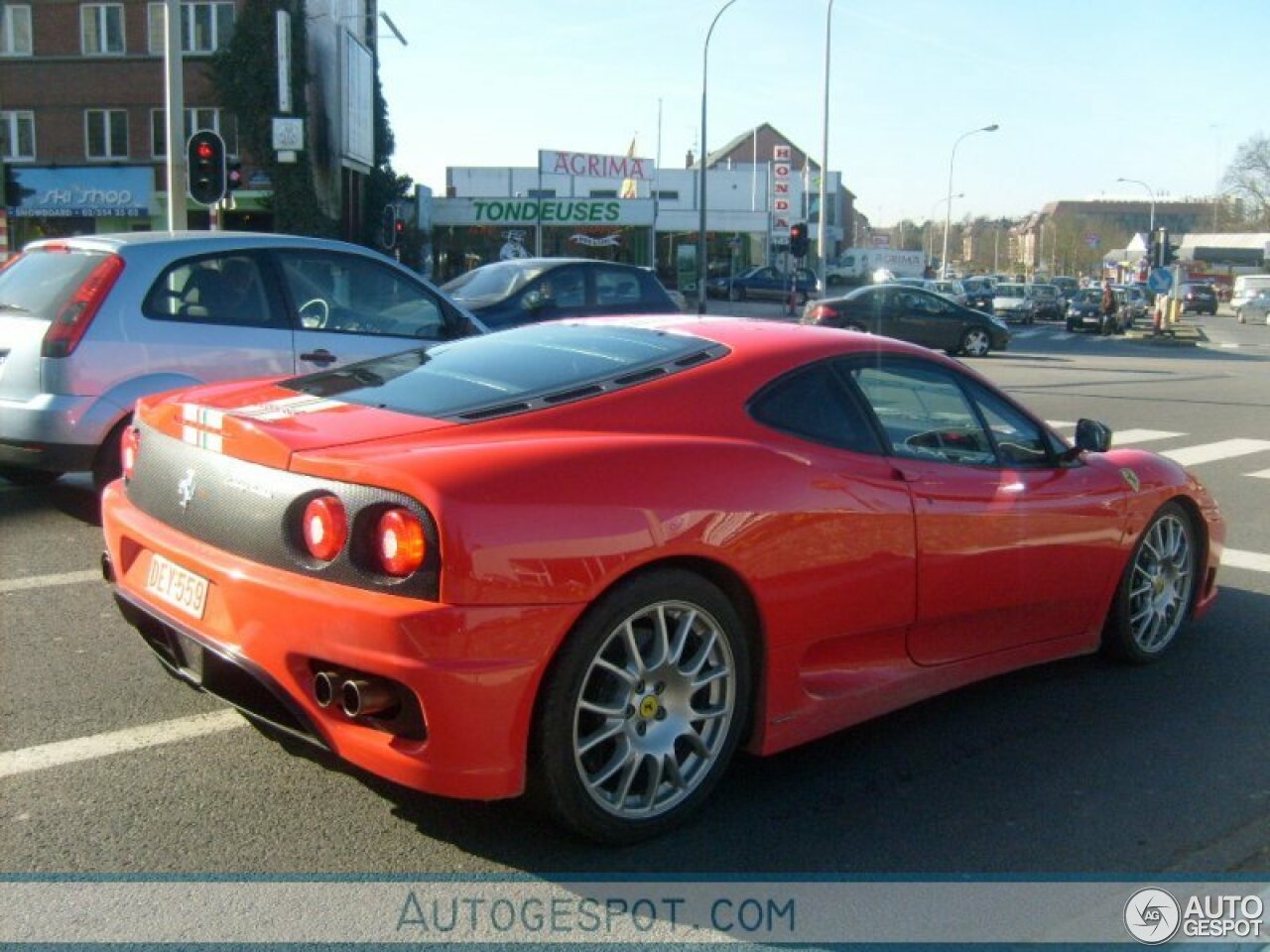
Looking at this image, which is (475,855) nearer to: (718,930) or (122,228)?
(718,930)

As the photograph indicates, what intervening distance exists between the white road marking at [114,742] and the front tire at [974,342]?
2564 centimetres

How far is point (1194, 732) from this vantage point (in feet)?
15.6

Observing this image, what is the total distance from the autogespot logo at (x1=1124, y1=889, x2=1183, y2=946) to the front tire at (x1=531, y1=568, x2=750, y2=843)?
114cm

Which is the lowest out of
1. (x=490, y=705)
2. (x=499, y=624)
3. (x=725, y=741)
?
(x=725, y=741)

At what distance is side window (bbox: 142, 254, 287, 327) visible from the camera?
7.38 m

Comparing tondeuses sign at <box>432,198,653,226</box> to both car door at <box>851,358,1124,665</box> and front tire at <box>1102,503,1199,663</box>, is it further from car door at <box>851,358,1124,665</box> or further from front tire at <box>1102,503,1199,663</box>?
car door at <box>851,358,1124,665</box>

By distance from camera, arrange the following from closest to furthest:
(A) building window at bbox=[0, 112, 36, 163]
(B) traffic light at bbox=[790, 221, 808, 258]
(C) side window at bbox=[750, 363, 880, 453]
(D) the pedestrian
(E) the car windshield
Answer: (C) side window at bbox=[750, 363, 880, 453]
(E) the car windshield
(B) traffic light at bbox=[790, 221, 808, 258]
(A) building window at bbox=[0, 112, 36, 163]
(D) the pedestrian

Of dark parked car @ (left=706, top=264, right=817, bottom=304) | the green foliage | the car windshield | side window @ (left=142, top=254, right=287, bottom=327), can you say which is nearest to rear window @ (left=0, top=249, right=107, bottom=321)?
side window @ (left=142, top=254, right=287, bottom=327)

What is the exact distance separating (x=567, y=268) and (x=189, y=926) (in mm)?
10337

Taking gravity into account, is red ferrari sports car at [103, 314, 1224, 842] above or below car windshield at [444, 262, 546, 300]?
below

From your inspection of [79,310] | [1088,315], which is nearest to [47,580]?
[79,310]

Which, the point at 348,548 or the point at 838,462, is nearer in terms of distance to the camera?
the point at 348,548

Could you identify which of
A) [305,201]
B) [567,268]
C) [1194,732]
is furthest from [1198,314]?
[1194,732]

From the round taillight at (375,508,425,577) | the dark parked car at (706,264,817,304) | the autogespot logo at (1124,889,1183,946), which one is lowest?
the autogespot logo at (1124,889,1183,946)
